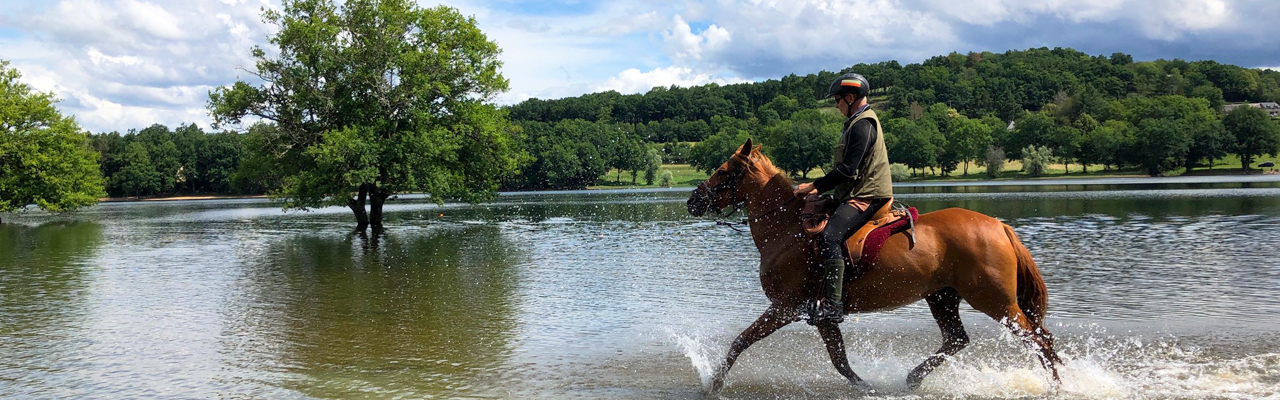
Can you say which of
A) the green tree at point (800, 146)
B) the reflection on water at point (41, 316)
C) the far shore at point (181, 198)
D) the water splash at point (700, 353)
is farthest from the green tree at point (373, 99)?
the far shore at point (181, 198)

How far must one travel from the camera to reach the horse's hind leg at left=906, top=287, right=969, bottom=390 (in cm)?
880

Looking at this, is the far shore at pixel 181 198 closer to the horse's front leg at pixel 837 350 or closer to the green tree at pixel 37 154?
the green tree at pixel 37 154

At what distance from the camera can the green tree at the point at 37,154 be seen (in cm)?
4844

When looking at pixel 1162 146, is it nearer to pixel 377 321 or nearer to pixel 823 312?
pixel 377 321

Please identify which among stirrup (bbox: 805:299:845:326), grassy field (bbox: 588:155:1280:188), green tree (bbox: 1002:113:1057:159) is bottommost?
grassy field (bbox: 588:155:1280:188)

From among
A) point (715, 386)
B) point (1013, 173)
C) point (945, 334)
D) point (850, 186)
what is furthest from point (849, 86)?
point (1013, 173)

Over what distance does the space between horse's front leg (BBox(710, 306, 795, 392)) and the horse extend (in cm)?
1

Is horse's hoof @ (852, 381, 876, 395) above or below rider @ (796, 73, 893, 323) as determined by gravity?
below

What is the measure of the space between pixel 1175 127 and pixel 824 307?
125m

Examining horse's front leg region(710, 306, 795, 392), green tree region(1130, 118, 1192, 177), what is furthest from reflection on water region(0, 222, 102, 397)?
green tree region(1130, 118, 1192, 177)

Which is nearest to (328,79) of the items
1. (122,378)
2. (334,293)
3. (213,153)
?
(334,293)

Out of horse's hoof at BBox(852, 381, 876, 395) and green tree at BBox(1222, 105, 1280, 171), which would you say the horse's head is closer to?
horse's hoof at BBox(852, 381, 876, 395)

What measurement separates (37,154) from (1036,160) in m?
114

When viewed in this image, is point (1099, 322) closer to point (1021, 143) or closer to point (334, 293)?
point (334, 293)
